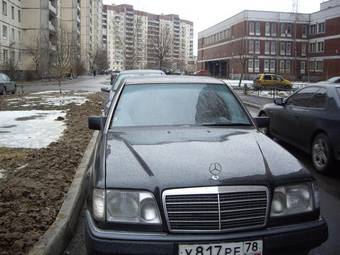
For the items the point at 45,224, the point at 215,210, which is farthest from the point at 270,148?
the point at 45,224

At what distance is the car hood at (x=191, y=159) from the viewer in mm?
3484

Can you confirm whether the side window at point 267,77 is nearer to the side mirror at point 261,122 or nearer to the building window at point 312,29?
the building window at point 312,29

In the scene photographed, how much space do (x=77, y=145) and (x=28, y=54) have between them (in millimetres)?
59913

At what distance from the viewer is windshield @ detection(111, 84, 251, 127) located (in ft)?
16.6

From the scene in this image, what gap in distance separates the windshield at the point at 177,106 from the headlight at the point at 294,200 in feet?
5.01

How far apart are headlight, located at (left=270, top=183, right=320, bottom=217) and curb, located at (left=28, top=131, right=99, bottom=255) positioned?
1.94 m

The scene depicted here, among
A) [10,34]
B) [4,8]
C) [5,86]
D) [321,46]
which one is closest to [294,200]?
[5,86]

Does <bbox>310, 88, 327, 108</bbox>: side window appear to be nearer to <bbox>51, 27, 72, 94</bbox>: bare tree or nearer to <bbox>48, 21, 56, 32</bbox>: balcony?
<bbox>51, 27, 72, 94</bbox>: bare tree

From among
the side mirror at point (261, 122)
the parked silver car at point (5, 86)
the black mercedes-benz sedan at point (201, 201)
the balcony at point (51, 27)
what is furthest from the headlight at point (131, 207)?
the balcony at point (51, 27)

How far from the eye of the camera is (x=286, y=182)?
3.62 metres

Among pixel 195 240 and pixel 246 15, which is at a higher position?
pixel 246 15

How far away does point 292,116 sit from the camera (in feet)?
30.6

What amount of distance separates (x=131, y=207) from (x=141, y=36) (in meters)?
97.8

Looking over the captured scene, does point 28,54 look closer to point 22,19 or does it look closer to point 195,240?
point 22,19
